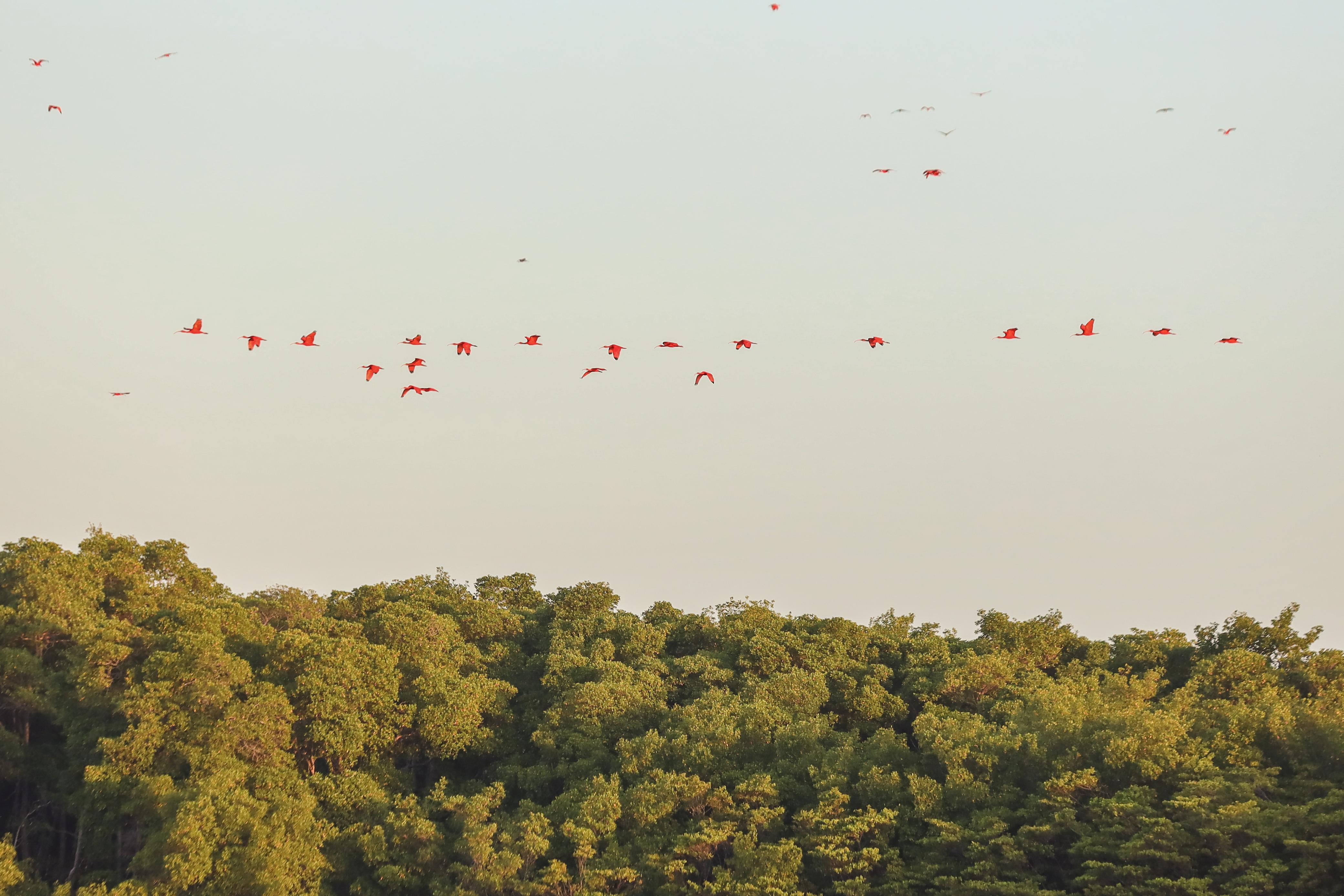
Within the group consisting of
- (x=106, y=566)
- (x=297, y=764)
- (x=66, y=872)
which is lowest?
(x=66, y=872)

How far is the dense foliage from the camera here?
23.6m

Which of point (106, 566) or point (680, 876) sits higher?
point (106, 566)

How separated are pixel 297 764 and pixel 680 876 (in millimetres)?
9289

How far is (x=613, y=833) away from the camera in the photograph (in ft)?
83.3

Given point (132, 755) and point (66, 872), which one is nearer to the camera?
point (132, 755)

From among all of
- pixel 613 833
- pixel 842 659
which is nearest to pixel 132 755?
pixel 613 833

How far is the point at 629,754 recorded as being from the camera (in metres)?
27.0

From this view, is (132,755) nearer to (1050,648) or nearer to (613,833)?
(613,833)

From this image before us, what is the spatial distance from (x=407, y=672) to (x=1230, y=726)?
17817 millimetres

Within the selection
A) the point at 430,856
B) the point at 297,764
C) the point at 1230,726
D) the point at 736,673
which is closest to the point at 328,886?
the point at 430,856

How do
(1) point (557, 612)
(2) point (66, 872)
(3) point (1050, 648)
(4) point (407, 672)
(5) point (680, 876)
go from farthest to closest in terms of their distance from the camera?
(1) point (557, 612) → (3) point (1050, 648) → (4) point (407, 672) → (2) point (66, 872) → (5) point (680, 876)

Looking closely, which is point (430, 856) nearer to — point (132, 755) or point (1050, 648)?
point (132, 755)

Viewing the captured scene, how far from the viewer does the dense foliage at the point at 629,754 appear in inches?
930

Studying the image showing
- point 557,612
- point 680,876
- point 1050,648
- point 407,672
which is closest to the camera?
point 680,876
